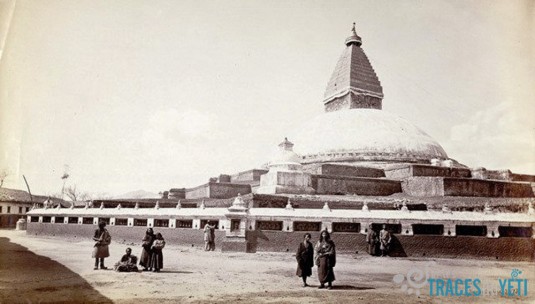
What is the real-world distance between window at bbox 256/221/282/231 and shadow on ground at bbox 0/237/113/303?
18.6 feet

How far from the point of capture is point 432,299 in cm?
805

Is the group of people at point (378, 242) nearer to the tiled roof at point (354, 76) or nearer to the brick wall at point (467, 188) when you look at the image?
the brick wall at point (467, 188)

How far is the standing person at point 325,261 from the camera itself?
8.43 m

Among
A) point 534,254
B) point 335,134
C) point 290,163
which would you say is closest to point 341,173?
point 290,163

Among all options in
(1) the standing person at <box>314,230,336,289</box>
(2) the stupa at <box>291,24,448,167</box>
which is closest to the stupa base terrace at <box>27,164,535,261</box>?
(1) the standing person at <box>314,230,336,289</box>

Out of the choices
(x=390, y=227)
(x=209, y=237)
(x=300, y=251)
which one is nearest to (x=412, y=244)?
(x=390, y=227)

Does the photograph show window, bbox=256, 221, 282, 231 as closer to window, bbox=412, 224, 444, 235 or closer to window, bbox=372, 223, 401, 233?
window, bbox=372, 223, 401, 233

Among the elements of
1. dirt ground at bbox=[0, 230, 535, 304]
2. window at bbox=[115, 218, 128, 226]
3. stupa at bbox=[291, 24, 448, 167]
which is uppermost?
stupa at bbox=[291, 24, 448, 167]

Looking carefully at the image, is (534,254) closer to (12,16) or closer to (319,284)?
(319,284)

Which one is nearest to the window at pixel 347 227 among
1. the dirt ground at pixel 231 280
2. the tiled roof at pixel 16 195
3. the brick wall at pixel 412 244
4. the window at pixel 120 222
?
the brick wall at pixel 412 244

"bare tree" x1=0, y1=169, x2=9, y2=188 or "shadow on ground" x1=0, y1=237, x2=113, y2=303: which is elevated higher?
"bare tree" x1=0, y1=169, x2=9, y2=188

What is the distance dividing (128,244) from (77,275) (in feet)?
21.6

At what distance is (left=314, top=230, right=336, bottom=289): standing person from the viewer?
27.7 ft

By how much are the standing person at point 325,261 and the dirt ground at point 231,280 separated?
0.24m
